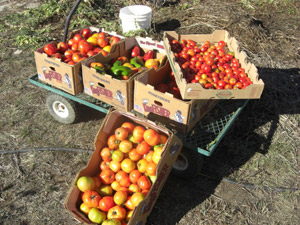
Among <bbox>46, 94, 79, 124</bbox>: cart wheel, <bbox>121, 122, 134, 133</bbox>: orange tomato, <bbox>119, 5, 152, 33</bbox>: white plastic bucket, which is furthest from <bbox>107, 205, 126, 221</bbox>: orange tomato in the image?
<bbox>119, 5, 152, 33</bbox>: white plastic bucket

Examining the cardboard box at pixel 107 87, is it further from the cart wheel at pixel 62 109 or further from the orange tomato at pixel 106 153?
the orange tomato at pixel 106 153

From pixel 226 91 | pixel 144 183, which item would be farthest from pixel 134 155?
pixel 226 91

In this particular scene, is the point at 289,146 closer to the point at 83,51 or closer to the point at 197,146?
the point at 197,146

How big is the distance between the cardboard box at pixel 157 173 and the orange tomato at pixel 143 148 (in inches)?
7.9

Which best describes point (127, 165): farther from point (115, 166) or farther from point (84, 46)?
point (84, 46)

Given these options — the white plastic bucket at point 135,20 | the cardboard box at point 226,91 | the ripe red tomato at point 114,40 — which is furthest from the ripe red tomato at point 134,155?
the white plastic bucket at point 135,20

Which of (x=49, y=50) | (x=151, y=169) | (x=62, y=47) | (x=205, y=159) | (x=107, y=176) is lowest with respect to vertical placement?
(x=205, y=159)

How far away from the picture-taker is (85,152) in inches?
167

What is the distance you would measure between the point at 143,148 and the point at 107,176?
0.51 meters

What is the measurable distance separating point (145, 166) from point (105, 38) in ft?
7.46

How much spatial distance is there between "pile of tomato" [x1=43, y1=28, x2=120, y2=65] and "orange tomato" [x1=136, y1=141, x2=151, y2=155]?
1.49 metres

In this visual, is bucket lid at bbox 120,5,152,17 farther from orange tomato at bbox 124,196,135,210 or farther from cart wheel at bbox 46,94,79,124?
orange tomato at bbox 124,196,135,210

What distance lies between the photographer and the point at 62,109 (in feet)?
15.2

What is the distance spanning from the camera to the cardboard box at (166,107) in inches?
130
